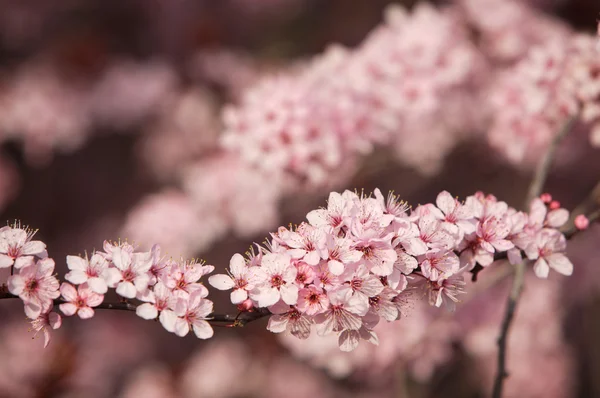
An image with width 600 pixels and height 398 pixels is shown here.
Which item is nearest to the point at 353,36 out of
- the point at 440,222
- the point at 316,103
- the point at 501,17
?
the point at 501,17

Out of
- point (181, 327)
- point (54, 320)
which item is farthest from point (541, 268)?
point (54, 320)

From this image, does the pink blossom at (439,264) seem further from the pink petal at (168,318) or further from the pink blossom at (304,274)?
the pink petal at (168,318)

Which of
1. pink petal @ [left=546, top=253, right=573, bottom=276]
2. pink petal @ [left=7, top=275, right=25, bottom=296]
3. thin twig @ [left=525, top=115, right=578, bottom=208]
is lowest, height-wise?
pink petal @ [left=7, top=275, right=25, bottom=296]

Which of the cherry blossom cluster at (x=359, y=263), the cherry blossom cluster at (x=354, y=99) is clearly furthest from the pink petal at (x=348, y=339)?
the cherry blossom cluster at (x=354, y=99)

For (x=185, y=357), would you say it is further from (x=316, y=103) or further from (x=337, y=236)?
(x=337, y=236)

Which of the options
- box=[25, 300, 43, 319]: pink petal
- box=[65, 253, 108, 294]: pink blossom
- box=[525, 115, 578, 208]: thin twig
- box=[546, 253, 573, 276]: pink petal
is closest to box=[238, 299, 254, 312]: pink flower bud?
box=[65, 253, 108, 294]: pink blossom

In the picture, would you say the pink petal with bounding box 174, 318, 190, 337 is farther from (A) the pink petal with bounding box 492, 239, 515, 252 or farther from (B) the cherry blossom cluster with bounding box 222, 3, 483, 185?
(B) the cherry blossom cluster with bounding box 222, 3, 483, 185

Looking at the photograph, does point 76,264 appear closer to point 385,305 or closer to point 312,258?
point 312,258
